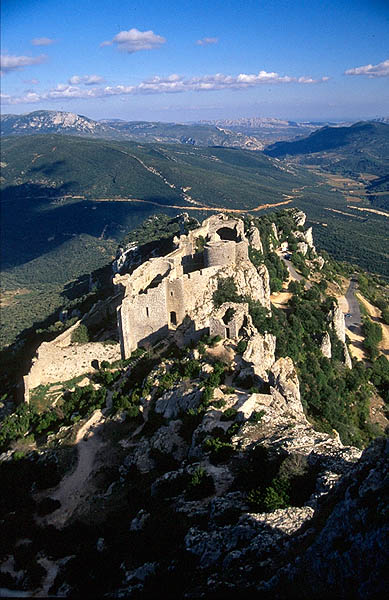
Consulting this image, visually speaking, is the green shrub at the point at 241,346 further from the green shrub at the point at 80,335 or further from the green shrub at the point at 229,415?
the green shrub at the point at 80,335

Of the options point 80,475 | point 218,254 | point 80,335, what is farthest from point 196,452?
point 218,254

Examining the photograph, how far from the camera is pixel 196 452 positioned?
15.7 metres

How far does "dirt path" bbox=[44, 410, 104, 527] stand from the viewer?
54.6 ft

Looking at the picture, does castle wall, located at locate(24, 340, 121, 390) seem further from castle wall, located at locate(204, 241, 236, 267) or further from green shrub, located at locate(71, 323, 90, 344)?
castle wall, located at locate(204, 241, 236, 267)

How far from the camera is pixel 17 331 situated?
2345 inches

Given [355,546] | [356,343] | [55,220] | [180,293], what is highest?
[355,546]

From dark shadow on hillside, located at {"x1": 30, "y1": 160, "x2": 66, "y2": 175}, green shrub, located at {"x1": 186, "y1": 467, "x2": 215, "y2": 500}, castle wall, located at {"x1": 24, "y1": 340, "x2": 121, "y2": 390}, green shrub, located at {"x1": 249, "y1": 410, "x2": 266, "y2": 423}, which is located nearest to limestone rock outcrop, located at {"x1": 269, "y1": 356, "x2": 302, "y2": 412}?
green shrub, located at {"x1": 249, "y1": 410, "x2": 266, "y2": 423}

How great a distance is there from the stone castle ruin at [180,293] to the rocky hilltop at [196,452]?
81 mm

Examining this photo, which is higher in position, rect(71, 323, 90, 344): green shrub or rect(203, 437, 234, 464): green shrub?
rect(203, 437, 234, 464): green shrub

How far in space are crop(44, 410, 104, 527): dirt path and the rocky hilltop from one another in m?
0.07

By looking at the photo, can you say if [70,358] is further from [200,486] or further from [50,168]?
[50,168]

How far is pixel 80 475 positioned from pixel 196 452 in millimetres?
5610

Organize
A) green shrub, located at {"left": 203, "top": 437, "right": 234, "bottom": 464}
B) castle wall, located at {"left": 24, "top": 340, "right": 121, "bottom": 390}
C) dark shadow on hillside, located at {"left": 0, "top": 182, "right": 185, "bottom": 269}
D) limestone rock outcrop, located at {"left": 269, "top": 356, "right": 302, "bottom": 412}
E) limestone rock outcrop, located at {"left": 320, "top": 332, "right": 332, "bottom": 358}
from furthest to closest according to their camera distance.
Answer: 1. dark shadow on hillside, located at {"left": 0, "top": 182, "right": 185, "bottom": 269}
2. limestone rock outcrop, located at {"left": 320, "top": 332, "right": 332, "bottom": 358}
3. castle wall, located at {"left": 24, "top": 340, "right": 121, "bottom": 390}
4. limestone rock outcrop, located at {"left": 269, "top": 356, "right": 302, "bottom": 412}
5. green shrub, located at {"left": 203, "top": 437, "right": 234, "bottom": 464}

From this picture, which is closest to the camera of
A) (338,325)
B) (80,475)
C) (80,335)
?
(80,475)
